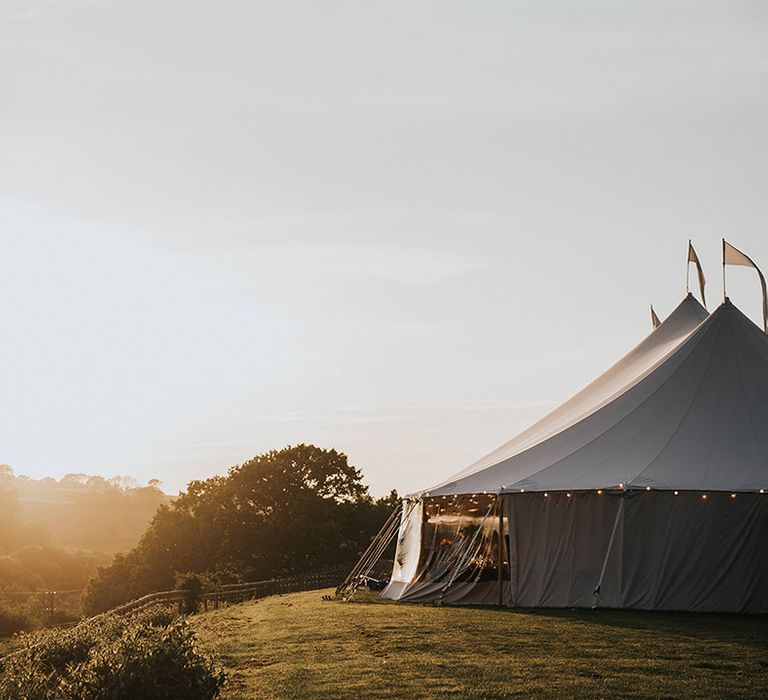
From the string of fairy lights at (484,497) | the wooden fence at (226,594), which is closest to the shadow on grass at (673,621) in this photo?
the string of fairy lights at (484,497)

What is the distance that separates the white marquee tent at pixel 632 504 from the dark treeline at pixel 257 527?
699 inches

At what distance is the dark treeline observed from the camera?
35.9m

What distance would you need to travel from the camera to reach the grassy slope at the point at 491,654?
909 centimetres

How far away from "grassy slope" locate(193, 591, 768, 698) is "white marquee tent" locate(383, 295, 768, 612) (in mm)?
898

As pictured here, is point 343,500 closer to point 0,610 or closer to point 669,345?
point 0,610

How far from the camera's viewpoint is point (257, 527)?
36.5m

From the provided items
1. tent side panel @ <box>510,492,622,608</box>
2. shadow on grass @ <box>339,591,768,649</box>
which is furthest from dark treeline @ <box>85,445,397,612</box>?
shadow on grass @ <box>339,591,768,649</box>

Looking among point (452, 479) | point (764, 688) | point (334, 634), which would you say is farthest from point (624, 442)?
point (764, 688)

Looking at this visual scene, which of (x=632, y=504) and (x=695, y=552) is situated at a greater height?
(x=632, y=504)

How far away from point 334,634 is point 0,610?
19524 millimetres

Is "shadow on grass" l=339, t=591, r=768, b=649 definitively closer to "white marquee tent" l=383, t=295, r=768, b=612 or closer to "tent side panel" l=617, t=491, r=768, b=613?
"tent side panel" l=617, t=491, r=768, b=613

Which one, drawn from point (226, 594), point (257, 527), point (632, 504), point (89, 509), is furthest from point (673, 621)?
point (89, 509)

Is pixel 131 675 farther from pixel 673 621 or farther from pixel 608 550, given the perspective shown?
pixel 608 550

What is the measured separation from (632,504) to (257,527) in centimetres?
2273
